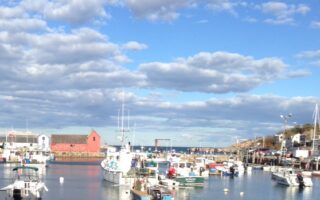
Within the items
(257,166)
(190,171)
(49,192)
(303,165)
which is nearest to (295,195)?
(190,171)

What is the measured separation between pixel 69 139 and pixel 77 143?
9.65 ft

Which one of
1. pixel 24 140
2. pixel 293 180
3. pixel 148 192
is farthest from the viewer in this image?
pixel 24 140

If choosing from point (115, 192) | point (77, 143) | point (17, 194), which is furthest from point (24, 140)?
point (17, 194)

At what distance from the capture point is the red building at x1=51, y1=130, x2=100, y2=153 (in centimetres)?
18175

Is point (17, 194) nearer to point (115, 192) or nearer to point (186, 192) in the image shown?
point (115, 192)

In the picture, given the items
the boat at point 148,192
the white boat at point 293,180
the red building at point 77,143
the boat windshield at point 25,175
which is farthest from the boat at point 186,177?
the red building at point 77,143

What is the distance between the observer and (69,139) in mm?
182750

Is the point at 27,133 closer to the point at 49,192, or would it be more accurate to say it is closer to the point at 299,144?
the point at 299,144

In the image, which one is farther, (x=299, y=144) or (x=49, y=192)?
(x=299, y=144)

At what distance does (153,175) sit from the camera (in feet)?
223

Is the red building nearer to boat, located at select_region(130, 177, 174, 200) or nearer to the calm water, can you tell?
the calm water

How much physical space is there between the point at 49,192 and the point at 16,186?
9.54 m

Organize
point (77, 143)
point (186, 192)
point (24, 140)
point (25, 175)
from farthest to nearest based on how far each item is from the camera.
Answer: point (77, 143) → point (24, 140) → point (25, 175) → point (186, 192)

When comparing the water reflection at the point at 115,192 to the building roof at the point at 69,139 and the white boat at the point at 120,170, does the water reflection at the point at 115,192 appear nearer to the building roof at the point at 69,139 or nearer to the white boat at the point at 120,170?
the white boat at the point at 120,170
